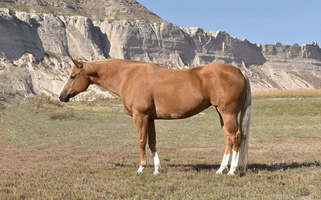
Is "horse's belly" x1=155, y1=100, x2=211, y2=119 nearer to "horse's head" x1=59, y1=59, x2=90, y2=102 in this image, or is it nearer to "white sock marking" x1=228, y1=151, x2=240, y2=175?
"white sock marking" x1=228, y1=151, x2=240, y2=175

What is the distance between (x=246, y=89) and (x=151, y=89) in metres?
2.43

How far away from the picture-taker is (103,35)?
154 metres

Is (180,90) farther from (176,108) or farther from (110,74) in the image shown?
(110,74)

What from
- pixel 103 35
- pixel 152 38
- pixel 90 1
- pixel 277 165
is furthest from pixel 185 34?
pixel 277 165

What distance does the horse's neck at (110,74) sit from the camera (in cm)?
1058

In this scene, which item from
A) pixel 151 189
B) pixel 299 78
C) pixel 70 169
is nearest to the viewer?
pixel 151 189

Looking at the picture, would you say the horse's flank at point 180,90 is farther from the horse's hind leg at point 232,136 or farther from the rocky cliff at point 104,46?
the rocky cliff at point 104,46

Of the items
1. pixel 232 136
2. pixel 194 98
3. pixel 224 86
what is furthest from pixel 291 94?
pixel 194 98

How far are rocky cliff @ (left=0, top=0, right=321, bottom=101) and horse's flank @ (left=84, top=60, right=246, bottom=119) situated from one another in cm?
9367

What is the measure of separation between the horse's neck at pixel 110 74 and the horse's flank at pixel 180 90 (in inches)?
18.2

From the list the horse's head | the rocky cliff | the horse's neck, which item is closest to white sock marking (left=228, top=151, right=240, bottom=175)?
the horse's neck

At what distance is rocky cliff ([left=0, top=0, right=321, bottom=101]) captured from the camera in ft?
378

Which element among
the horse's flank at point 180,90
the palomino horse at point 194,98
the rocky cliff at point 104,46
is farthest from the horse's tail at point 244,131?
the rocky cliff at point 104,46

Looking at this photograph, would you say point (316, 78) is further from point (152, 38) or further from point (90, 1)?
point (90, 1)
